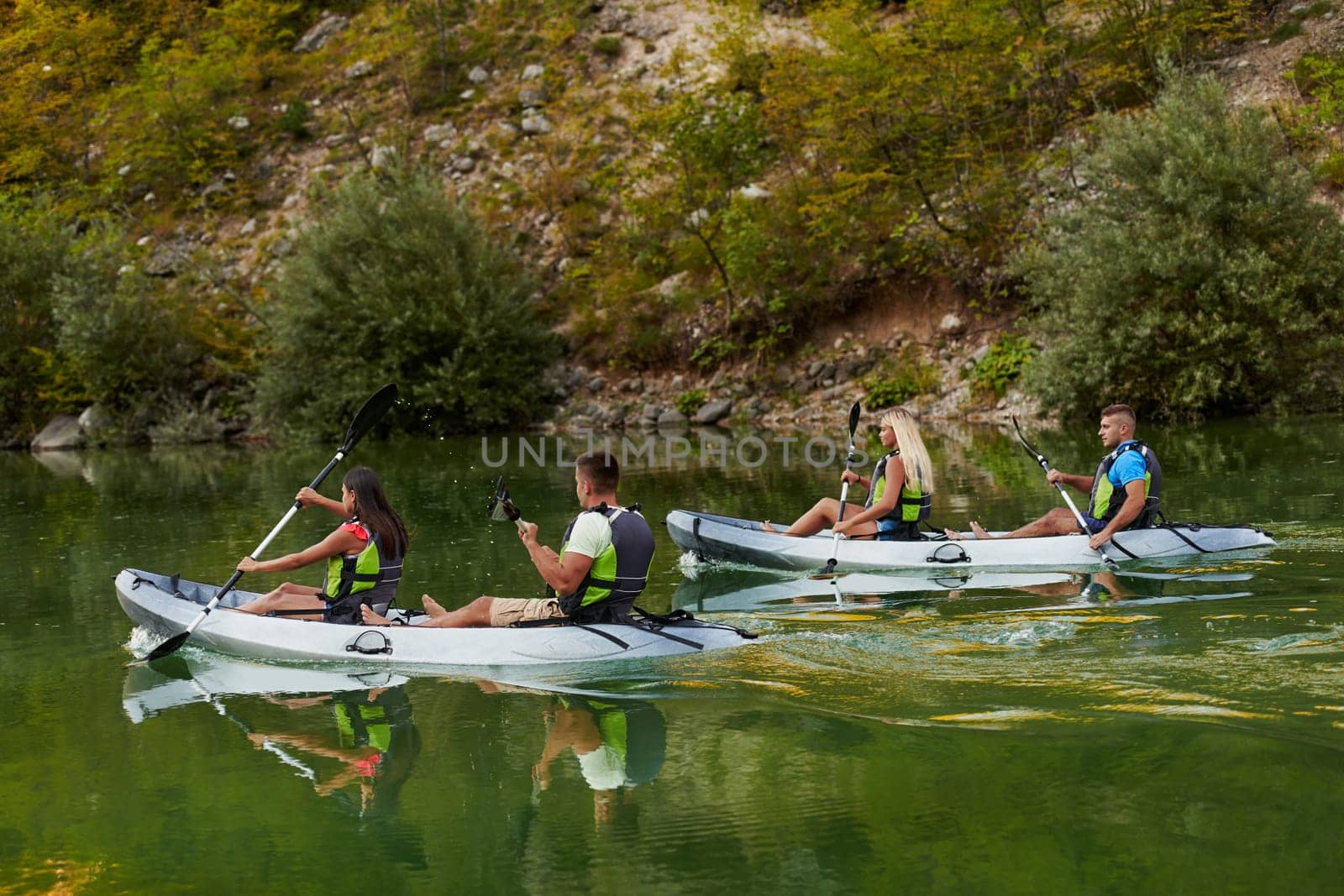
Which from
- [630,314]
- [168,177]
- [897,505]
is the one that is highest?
[168,177]

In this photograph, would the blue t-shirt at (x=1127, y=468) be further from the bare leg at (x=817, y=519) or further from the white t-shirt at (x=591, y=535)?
the white t-shirt at (x=591, y=535)

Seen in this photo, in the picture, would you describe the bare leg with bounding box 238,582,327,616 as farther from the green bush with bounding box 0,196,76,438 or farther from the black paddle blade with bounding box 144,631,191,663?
the green bush with bounding box 0,196,76,438

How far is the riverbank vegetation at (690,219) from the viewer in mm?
20875

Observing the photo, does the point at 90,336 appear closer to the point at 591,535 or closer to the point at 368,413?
the point at 368,413

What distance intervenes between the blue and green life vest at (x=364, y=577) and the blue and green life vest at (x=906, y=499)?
424cm

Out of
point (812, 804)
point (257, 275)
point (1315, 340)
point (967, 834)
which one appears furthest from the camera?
point (257, 275)

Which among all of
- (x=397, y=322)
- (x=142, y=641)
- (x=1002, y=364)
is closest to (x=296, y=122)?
(x=397, y=322)

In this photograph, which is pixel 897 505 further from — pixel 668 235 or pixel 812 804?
pixel 668 235

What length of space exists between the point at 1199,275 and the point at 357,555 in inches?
649

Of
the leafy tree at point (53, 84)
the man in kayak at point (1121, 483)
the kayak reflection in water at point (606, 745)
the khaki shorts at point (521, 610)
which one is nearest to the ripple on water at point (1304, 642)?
the man in kayak at point (1121, 483)

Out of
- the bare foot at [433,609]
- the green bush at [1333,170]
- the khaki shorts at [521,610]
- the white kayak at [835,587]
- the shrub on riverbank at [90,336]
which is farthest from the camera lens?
the shrub on riverbank at [90,336]

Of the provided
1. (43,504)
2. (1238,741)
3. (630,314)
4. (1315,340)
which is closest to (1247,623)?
(1238,741)

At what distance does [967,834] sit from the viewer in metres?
4.85

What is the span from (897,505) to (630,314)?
21499 millimetres
